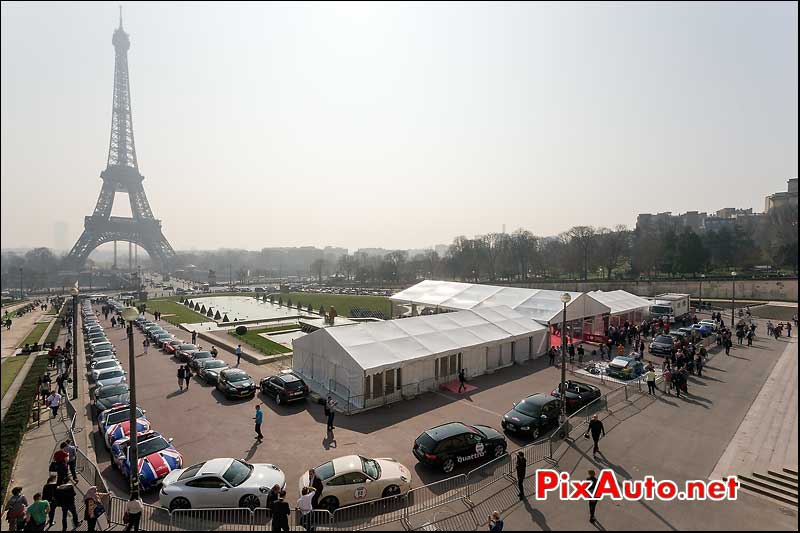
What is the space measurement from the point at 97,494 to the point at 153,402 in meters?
11.0

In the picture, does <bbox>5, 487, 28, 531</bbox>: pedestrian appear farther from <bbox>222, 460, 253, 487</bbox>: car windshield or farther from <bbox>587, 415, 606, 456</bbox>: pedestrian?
<bbox>587, 415, 606, 456</bbox>: pedestrian

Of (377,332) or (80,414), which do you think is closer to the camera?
(80,414)

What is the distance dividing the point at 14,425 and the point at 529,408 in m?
22.5

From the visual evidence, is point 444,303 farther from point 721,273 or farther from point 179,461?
point 721,273

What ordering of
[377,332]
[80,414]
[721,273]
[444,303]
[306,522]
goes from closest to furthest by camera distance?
1. [306,522]
2. [80,414]
3. [377,332]
4. [444,303]
5. [721,273]

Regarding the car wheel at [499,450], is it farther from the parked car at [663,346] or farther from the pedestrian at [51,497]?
the parked car at [663,346]

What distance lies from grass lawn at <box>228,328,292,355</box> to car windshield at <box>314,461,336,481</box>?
19994 millimetres

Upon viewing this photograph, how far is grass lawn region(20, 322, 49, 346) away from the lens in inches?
1542

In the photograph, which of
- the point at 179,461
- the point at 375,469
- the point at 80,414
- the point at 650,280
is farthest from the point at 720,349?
the point at 650,280

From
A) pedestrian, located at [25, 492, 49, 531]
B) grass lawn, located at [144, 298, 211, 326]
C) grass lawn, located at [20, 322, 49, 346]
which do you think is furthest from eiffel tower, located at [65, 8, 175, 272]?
pedestrian, located at [25, 492, 49, 531]

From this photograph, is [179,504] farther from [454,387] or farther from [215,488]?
[454,387]

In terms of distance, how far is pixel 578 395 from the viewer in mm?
19984

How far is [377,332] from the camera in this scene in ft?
76.2

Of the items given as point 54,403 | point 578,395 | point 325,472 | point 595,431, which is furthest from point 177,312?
point 595,431
